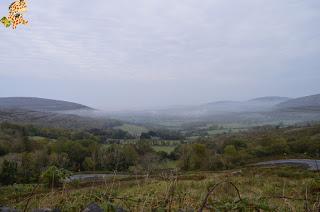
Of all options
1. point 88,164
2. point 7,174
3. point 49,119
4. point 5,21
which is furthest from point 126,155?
point 49,119

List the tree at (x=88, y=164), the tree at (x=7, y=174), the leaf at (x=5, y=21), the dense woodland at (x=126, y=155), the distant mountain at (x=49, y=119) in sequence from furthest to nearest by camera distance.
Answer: the distant mountain at (x=49, y=119) < the tree at (x=88, y=164) < the dense woodland at (x=126, y=155) < the tree at (x=7, y=174) < the leaf at (x=5, y=21)

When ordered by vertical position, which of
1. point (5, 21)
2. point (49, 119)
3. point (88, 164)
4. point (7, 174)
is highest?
point (5, 21)

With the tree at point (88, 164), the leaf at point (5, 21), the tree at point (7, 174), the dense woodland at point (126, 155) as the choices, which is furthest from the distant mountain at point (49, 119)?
the leaf at point (5, 21)

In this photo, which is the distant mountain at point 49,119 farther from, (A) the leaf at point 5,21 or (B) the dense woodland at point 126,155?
(A) the leaf at point 5,21

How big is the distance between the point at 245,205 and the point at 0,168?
4155 centimetres

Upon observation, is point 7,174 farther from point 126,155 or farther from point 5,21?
point 5,21

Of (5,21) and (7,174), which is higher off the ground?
(5,21)

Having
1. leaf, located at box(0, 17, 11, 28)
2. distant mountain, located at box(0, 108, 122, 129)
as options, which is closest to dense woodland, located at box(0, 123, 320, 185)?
leaf, located at box(0, 17, 11, 28)

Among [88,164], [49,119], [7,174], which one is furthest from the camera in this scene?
[49,119]

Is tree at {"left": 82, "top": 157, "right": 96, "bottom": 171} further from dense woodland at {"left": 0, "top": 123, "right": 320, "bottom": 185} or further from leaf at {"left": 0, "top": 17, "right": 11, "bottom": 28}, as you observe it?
leaf at {"left": 0, "top": 17, "right": 11, "bottom": 28}

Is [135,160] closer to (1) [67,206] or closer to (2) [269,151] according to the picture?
(2) [269,151]

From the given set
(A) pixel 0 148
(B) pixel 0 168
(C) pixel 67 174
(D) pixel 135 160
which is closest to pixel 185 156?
(D) pixel 135 160

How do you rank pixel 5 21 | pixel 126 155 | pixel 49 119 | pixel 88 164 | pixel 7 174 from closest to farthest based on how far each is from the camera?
1. pixel 5 21
2. pixel 7 174
3. pixel 88 164
4. pixel 126 155
5. pixel 49 119

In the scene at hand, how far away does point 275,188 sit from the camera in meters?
12.1
